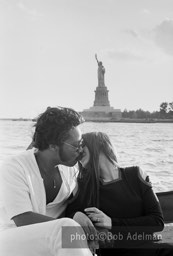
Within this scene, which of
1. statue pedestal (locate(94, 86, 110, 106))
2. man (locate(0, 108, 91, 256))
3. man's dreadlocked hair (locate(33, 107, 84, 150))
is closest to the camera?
man (locate(0, 108, 91, 256))

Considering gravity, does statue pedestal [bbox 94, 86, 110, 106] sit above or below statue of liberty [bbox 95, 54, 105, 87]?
below

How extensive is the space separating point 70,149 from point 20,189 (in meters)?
0.23

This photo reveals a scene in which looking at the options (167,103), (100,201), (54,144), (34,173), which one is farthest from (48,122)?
(167,103)

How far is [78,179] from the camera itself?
1.73 m

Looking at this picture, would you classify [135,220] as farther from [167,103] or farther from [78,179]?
[167,103]

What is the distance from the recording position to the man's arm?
4.72 feet

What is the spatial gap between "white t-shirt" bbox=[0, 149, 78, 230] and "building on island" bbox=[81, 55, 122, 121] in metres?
43.5

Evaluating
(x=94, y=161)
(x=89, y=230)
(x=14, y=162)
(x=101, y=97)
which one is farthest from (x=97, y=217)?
(x=101, y=97)

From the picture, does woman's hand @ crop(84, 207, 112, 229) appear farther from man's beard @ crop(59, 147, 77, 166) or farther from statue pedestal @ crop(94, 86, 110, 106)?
statue pedestal @ crop(94, 86, 110, 106)

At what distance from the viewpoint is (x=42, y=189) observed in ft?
5.00

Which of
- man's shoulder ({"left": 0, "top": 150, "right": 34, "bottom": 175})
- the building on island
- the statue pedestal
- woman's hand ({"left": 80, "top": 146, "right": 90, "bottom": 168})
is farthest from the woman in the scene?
the statue pedestal

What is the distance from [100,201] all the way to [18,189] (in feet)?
1.23

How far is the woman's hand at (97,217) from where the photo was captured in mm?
1605

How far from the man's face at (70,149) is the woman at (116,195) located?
0.10 m
